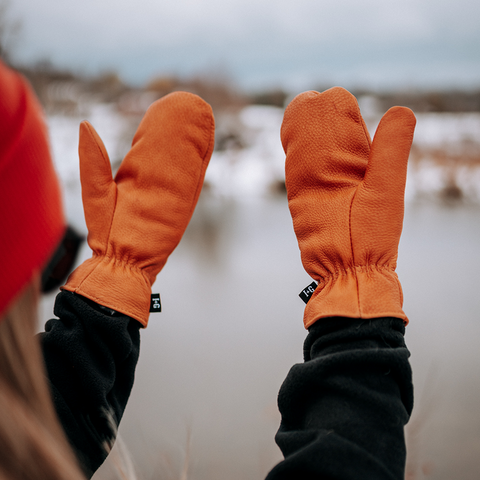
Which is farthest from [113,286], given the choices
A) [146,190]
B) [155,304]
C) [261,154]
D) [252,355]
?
[261,154]

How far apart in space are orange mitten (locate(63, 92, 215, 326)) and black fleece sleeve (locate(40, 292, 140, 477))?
6cm

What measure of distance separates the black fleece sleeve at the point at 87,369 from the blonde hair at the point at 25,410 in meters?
0.20

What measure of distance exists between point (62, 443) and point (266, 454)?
3.11 feet

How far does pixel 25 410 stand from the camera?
31cm

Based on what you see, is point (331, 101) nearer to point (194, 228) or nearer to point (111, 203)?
point (111, 203)

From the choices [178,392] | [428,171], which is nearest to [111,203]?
[178,392]

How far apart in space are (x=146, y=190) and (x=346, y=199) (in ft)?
1.16

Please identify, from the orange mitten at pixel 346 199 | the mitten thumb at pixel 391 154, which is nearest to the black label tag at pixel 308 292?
the orange mitten at pixel 346 199

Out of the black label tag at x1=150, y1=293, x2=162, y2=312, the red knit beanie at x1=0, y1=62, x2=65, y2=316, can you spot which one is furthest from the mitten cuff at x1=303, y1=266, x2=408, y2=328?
the red knit beanie at x1=0, y1=62, x2=65, y2=316

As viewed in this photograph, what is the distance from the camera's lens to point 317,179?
648 millimetres

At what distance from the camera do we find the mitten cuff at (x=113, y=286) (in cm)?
59

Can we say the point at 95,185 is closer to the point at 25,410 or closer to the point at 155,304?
the point at 155,304

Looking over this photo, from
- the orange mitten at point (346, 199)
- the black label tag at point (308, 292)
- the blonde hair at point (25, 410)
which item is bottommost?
the blonde hair at point (25, 410)

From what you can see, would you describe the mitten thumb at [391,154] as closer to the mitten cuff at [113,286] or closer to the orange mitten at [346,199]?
the orange mitten at [346,199]
